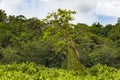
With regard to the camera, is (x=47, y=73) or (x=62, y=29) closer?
(x=47, y=73)

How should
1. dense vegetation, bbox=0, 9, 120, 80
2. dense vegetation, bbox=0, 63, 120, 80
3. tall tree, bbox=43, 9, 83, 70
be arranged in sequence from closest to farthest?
dense vegetation, bbox=0, 63, 120, 80
tall tree, bbox=43, 9, 83, 70
dense vegetation, bbox=0, 9, 120, 80

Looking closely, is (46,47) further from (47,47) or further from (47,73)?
(47,73)

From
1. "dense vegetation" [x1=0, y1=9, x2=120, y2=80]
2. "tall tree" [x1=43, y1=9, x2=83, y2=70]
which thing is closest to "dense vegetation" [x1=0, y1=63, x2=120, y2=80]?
"tall tree" [x1=43, y1=9, x2=83, y2=70]

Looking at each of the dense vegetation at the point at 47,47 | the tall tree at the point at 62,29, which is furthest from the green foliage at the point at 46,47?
the tall tree at the point at 62,29

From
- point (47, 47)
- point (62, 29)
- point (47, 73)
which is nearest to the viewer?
point (47, 73)

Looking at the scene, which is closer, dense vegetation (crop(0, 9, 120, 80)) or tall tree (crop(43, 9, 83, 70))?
tall tree (crop(43, 9, 83, 70))

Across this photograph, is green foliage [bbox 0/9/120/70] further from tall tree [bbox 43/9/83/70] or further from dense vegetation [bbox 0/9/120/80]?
tall tree [bbox 43/9/83/70]

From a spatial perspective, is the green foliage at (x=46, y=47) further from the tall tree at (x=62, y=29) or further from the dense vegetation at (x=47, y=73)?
the dense vegetation at (x=47, y=73)

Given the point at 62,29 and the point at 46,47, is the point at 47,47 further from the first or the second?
the point at 62,29

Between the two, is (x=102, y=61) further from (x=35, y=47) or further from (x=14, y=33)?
(x=14, y=33)

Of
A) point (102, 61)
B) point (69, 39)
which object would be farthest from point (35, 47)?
point (69, 39)

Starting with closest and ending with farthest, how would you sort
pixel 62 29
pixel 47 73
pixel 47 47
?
pixel 47 73 < pixel 62 29 < pixel 47 47

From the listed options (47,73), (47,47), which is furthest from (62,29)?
(47,47)

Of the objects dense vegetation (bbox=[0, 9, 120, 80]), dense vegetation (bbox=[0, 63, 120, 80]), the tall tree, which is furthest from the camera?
dense vegetation (bbox=[0, 9, 120, 80])
